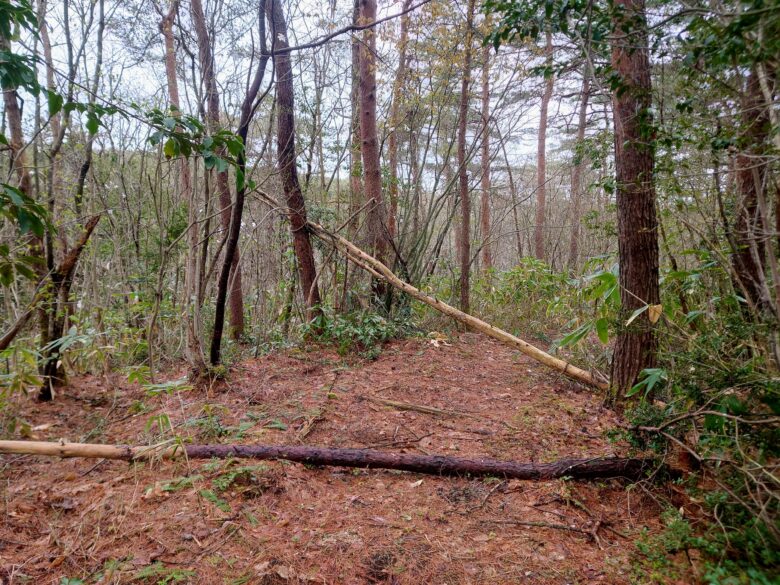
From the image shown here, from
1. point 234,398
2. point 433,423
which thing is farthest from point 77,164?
point 433,423

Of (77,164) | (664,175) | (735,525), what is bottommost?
(735,525)

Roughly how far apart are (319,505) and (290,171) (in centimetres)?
444

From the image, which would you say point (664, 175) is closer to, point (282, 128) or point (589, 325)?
point (589, 325)

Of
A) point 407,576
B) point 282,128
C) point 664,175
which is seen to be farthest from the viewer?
point 282,128

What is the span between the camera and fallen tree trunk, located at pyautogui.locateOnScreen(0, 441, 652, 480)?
2.55 meters

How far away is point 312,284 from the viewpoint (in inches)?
231

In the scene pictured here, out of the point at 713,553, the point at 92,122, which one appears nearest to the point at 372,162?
the point at 92,122

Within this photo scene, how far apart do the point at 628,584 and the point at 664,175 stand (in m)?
2.97

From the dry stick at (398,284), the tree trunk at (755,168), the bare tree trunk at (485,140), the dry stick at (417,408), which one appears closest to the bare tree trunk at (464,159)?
the bare tree trunk at (485,140)

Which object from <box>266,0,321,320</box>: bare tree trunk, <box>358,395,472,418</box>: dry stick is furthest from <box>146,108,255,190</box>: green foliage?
<box>266,0,321,320</box>: bare tree trunk

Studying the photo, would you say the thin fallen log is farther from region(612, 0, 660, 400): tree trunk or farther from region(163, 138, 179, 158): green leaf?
region(163, 138, 179, 158): green leaf

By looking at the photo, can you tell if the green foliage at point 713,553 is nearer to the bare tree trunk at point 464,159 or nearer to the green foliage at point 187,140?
the green foliage at point 187,140

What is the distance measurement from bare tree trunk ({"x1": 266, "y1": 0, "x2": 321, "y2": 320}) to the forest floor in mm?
2292

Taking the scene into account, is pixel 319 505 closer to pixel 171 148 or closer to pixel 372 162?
pixel 171 148
